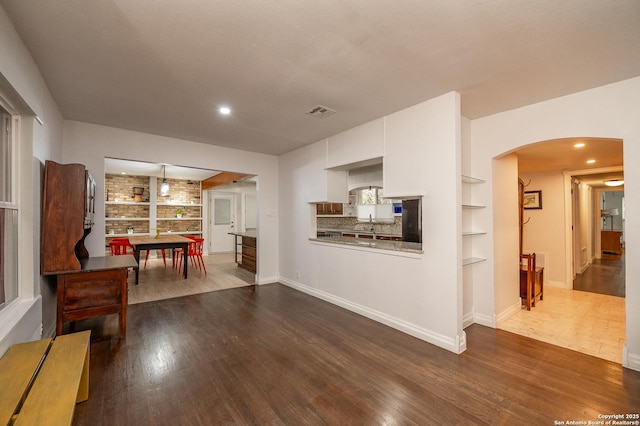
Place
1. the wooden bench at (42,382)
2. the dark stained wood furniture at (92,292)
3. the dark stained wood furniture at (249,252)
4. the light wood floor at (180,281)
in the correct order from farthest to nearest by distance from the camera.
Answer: the dark stained wood furniture at (249,252) < the light wood floor at (180,281) < the dark stained wood furniture at (92,292) < the wooden bench at (42,382)

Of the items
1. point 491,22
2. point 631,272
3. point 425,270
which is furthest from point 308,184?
point 631,272

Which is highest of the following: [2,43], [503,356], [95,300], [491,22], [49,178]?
[491,22]

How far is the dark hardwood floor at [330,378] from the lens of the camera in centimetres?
179

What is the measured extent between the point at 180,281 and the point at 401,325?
4497mm

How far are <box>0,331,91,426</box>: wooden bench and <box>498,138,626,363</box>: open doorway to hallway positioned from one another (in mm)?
3993

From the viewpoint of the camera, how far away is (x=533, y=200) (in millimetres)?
5559

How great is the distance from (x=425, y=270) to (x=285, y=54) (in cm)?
249

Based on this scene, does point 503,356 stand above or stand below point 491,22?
below

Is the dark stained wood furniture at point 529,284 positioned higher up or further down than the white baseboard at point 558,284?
higher up

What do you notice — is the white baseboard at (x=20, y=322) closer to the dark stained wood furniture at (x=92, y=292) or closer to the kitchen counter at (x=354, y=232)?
the dark stained wood furniture at (x=92, y=292)

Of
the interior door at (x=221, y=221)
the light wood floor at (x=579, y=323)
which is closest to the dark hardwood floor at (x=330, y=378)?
the light wood floor at (x=579, y=323)

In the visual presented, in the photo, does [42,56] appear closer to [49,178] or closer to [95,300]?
[49,178]

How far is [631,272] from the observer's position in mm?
2346

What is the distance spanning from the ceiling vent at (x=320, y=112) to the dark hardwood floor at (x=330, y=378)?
2.56 m
